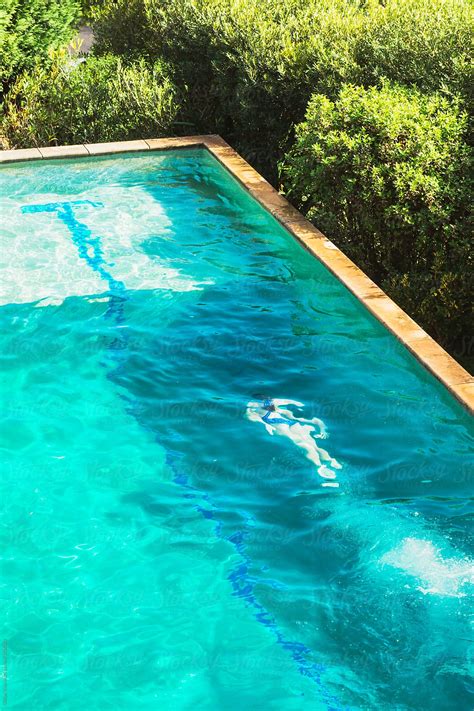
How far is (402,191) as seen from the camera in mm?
8156

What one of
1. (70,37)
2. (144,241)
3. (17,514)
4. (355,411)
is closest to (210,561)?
(17,514)

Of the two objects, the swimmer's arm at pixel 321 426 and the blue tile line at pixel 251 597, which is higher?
the swimmer's arm at pixel 321 426

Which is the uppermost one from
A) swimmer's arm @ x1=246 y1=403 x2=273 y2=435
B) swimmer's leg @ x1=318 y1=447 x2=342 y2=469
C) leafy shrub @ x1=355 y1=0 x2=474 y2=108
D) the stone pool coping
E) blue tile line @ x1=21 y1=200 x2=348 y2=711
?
leafy shrub @ x1=355 y1=0 x2=474 y2=108

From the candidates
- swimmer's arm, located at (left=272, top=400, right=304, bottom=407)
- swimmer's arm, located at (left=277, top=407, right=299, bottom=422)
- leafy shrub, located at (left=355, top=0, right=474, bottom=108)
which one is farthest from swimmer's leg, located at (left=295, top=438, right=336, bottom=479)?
leafy shrub, located at (left=355, top=0, right=474, bottom=108)

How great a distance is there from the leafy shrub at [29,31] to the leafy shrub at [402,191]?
234 inches

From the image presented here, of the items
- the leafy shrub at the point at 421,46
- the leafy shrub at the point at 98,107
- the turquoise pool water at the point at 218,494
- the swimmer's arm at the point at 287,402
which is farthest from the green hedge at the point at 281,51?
the swimmer's arm at the point at 287,402

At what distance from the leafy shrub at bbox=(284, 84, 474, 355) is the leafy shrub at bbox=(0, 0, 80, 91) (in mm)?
5943

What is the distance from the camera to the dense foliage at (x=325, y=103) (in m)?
8.35

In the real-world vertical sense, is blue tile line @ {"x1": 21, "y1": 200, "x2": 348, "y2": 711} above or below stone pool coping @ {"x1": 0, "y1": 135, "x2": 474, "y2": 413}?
below

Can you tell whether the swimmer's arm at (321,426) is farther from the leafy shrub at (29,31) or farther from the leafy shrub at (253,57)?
the leafy shrub at (29,31)

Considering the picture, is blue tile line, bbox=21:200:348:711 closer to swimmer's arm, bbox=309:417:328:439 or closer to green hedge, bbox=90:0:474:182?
swimmer's arm, bbox=309:417:328:439

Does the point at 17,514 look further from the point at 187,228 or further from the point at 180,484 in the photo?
the point at 187,228

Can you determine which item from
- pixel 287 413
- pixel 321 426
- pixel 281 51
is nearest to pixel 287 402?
pixel 287 413

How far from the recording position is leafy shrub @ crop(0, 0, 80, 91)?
1327 centimetres
